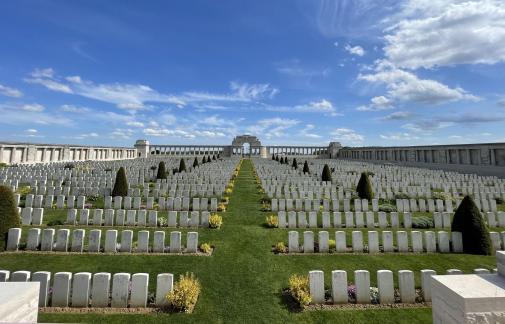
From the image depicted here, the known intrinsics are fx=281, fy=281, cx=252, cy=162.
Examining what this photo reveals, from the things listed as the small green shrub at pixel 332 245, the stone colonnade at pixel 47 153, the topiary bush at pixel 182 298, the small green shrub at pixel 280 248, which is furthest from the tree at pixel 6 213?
the stone colonnade at pixel 47 153

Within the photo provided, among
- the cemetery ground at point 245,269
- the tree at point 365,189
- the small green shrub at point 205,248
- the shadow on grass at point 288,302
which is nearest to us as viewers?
the cemetery ground at point 245,269

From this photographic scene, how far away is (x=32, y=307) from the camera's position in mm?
3648

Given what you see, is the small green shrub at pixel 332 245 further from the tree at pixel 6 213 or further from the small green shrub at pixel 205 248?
the tree at pixel 6 213

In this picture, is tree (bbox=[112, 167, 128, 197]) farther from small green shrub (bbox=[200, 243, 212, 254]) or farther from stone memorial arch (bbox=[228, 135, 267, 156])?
stone memorial arch (bbox=[228, 135, 267, 156])

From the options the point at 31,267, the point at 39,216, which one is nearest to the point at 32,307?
the point at 31,267

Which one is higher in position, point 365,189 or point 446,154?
point 446,154

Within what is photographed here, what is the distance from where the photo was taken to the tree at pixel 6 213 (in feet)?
27.1

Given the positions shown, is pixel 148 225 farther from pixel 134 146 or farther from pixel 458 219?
pixel 134 146

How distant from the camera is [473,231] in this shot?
8.70 metres

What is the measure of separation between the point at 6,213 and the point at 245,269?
24.3ft

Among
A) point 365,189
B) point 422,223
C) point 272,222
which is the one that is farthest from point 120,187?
point 422,223

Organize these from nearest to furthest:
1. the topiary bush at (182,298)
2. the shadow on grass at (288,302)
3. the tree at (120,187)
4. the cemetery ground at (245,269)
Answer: the cemetery ground at (245,269)
the topiary bush at (182,298)
the shadow on grass at (288,302)
the tree at (120,187)

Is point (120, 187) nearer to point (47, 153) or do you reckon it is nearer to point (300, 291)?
point (300, 291)

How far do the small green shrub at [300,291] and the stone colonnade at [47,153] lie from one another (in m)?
41.4
